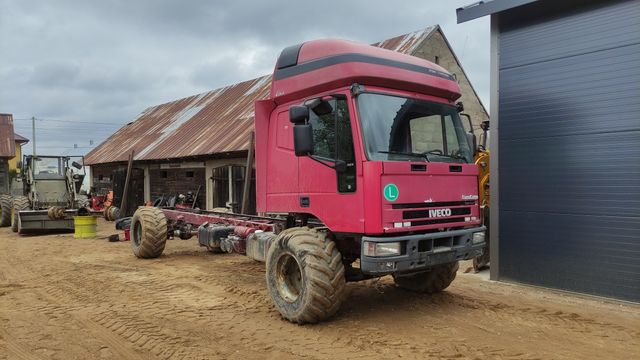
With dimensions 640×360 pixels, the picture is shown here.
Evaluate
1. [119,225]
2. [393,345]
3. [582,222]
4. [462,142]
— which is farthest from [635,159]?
[119,225]

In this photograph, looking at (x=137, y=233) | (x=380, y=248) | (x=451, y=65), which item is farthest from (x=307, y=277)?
(x=451, y=65)

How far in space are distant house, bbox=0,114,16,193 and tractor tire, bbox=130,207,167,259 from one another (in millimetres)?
20477

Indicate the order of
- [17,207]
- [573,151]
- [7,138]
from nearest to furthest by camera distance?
[573,151]
[17,207]
[7,138]

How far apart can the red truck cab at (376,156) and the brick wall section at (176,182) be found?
12.3m

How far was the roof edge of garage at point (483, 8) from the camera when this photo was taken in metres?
8.02

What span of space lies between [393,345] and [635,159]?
14.5 feet

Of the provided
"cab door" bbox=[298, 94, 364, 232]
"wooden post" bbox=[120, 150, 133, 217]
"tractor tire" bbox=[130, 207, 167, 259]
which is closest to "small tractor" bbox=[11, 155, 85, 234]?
"wooden post" bbox=[120, 150, 133, 217]

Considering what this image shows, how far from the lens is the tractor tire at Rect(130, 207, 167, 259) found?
10297 mm

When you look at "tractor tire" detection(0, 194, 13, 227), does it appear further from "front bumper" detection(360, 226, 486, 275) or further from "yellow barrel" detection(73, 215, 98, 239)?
"front bumper" detection(360, 226, 486, 275)

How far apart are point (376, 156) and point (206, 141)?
44.1ft

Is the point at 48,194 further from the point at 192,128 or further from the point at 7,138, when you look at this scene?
the point at 7,138

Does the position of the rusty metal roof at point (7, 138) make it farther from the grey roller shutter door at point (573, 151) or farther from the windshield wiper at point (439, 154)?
the windshield wiper at point (439, 154)

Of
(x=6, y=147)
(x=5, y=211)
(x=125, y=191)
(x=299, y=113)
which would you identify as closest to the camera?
(x=299, y=113)

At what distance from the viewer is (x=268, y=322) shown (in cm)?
592
